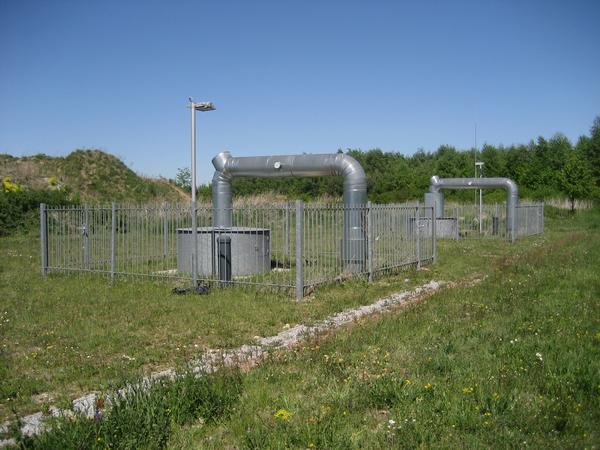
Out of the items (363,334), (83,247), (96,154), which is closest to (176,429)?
(363,334)

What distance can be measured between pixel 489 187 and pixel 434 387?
24274 mm

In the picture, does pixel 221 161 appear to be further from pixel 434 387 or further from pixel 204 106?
pixel 434 387

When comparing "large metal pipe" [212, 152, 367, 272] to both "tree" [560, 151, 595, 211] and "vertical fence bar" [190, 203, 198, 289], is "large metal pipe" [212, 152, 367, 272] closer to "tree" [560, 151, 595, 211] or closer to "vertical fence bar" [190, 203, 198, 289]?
"vertical fence bar" [190, 203, 198, 289]

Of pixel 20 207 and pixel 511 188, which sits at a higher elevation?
pixel 511 188

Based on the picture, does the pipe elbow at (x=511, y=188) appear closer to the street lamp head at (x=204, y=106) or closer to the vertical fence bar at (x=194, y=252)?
the street lamp head at (x=204, y=106)

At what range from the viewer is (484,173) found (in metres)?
59.7

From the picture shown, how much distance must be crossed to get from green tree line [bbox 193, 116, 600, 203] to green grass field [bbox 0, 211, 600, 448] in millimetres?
38068

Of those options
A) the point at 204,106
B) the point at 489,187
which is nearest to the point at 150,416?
the point at 204,106

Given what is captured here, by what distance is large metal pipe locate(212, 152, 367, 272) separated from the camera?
523 inches

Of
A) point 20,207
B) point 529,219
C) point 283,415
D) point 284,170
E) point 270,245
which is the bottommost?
point 283,415

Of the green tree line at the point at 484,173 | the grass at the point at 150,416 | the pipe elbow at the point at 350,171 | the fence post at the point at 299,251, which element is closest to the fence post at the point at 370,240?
the pipe elbow at the point at 350,171

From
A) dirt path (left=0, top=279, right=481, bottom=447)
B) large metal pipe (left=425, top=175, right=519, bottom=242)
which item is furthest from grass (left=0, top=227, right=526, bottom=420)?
large metal pipe (left=425, top=175, right=519, bottom=242)

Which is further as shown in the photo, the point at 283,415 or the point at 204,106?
the point at 204,106

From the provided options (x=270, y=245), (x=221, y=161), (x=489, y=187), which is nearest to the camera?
(x=270, y=245)
